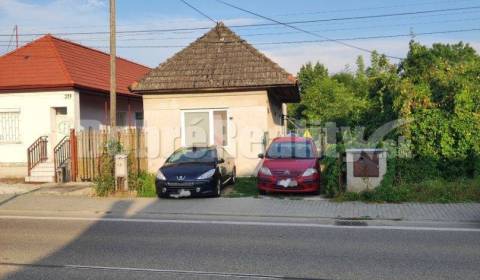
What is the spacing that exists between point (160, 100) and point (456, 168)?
9918 mm

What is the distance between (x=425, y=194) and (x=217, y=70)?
8.46m

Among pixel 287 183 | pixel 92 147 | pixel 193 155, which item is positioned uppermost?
pixel 92 147

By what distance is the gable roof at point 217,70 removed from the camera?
1667 cm

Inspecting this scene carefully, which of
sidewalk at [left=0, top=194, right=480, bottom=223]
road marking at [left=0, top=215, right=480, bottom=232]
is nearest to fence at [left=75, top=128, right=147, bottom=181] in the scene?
sidewalk at [left=0, top=194, right=480, bottom=223]

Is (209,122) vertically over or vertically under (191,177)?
over

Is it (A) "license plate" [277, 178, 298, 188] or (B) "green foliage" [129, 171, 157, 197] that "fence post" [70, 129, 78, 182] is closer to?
(B) "green foliage" [129, 171, 157, 197]

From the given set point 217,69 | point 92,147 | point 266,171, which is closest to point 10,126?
point 92,147

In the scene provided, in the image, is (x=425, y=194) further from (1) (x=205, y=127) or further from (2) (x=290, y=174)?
(1) (x=205, y=127)

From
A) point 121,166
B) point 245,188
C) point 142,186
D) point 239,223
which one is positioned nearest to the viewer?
point 239,223

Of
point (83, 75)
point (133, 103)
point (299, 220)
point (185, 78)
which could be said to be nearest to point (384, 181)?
point (299, 220)

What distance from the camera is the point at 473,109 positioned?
13.8 meters

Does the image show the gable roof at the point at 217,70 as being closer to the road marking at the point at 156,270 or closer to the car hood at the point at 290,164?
the car hood at the point at 290,164

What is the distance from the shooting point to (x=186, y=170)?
12969 mm

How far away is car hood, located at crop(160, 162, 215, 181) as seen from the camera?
12.8 metres
